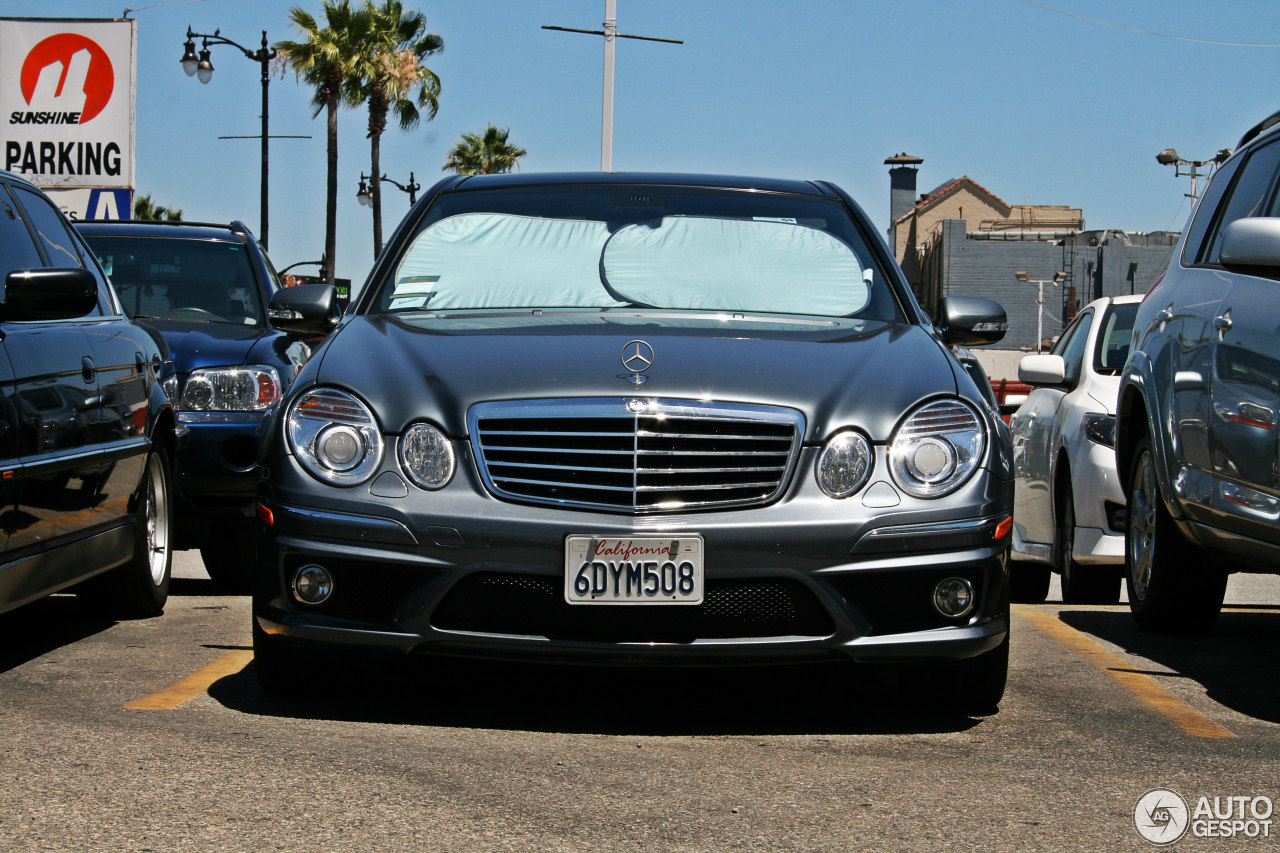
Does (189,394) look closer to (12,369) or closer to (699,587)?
(12,369)

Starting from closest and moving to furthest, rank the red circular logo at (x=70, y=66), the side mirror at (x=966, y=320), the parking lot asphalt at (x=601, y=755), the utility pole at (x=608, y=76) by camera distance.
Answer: the parking lot asphalt at (x=601, y=755) → the side mirror at (x=966, y=320) → the red circular logo at (x=70, y=66) → the utility pole at (x=608, y=76)

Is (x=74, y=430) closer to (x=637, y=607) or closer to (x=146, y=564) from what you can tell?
(x=146, y=564)

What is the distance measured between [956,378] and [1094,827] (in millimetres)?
1576

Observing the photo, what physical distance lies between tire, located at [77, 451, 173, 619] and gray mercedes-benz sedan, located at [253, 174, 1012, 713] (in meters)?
1.86

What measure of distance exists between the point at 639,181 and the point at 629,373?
5.67 feet

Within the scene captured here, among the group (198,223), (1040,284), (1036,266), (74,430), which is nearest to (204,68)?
(198,223)

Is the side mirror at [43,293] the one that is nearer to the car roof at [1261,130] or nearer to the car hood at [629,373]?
the car hood at [629,373]

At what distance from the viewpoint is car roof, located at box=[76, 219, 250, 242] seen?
944 cm

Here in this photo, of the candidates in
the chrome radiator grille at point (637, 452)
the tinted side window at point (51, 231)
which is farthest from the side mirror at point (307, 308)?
the chrome radiator grille at point (637, 452)

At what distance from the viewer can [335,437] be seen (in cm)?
461

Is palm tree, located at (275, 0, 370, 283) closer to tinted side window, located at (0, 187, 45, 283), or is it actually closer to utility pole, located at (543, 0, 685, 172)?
utility pole, located at (543, 0, 685, 172)

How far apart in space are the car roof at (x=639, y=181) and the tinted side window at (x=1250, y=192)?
4.83 feet

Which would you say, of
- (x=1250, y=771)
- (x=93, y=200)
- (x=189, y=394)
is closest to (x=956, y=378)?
(x=1250, y=771)

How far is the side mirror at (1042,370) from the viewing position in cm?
870
